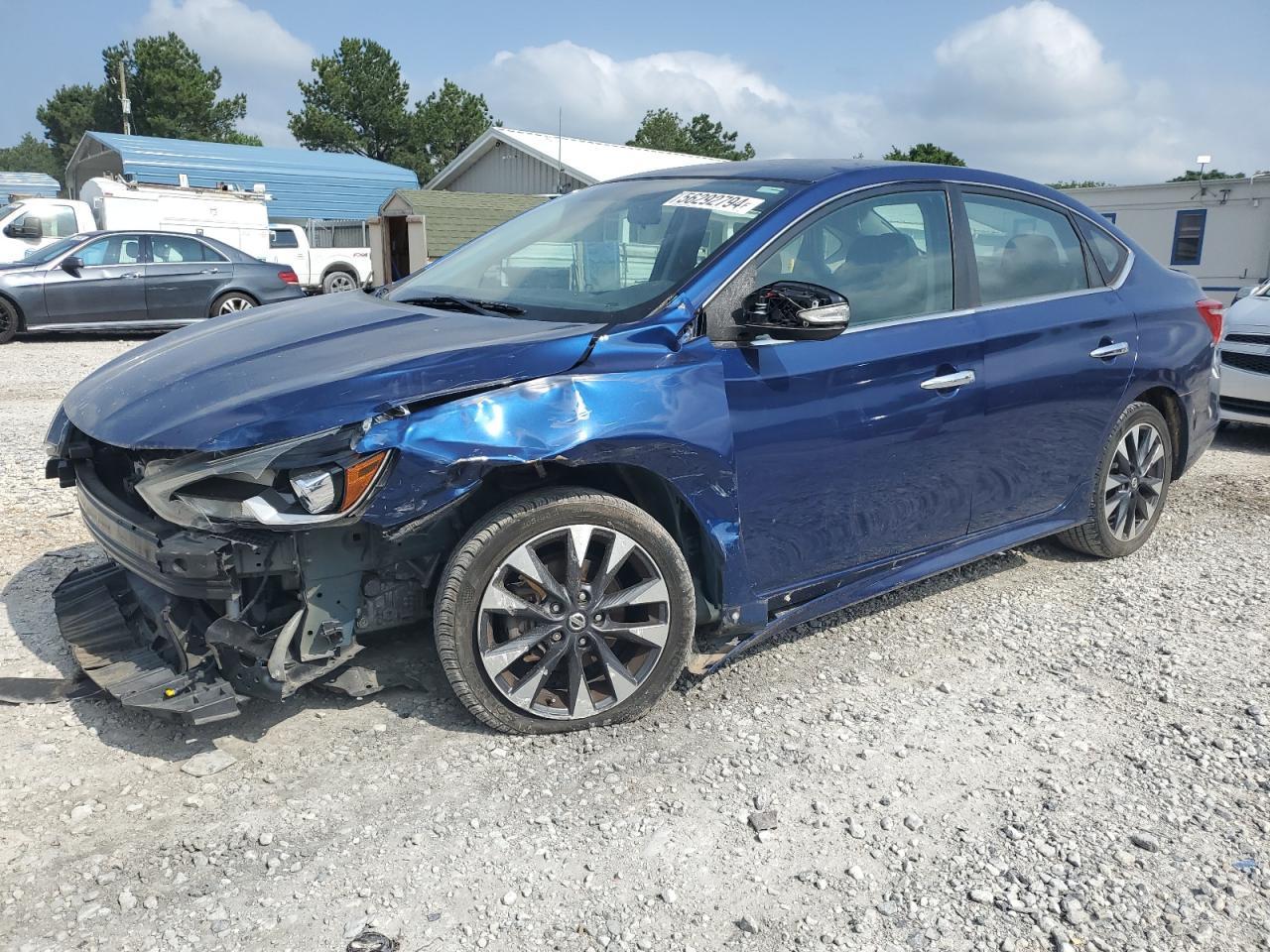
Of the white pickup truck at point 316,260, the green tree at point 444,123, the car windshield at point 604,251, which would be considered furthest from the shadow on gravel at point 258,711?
the green tree at point 444,123

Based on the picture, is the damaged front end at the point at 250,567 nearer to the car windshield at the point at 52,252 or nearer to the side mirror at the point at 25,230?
the car windshield at the point at 52,252

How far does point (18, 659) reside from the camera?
3.53m

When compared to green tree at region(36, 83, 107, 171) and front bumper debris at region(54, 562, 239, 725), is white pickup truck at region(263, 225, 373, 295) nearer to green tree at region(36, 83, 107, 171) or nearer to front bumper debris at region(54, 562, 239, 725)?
front bumper debris at region(54, 562, 239, 725)

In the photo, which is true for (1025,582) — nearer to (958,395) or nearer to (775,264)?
(958,395)

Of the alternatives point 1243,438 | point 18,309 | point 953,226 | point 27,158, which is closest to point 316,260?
point 18,309

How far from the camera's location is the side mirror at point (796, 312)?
9.99 ft

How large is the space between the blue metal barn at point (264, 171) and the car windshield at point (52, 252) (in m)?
19.3

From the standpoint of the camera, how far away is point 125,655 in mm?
3109

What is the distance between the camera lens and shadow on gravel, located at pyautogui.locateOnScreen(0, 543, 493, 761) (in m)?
3.01

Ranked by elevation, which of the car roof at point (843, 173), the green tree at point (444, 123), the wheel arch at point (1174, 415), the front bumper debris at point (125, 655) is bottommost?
the front bumper debris at point (125, 655)

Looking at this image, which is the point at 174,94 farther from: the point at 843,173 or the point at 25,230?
the point at 843,173

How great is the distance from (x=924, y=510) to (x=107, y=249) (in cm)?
1313

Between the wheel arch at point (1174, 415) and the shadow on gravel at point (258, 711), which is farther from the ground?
the wheel arch at point (1174, 415)

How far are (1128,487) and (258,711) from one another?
3877mm
